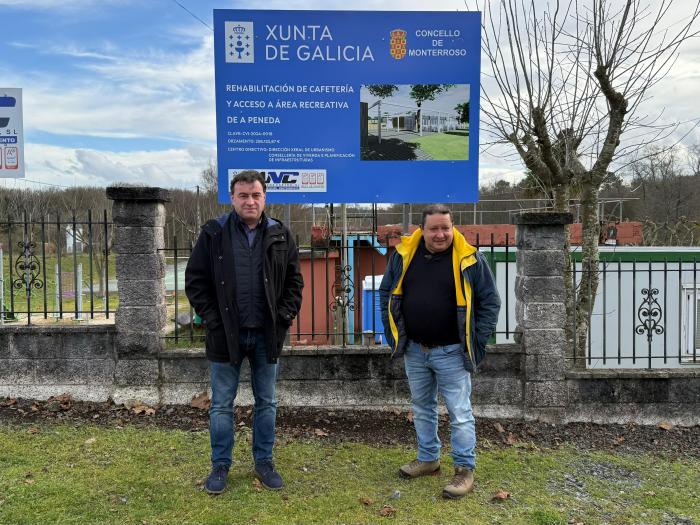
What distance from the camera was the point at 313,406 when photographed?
17.8 ft

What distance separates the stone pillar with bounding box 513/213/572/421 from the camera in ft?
17.3

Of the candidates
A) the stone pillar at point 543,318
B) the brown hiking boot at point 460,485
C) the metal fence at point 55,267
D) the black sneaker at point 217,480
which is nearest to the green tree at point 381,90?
the stone pillar at point 543,318

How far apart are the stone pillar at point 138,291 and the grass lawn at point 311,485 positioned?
65cm

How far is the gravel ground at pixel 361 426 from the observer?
4895mm

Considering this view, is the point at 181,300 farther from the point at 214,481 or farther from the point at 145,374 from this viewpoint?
the point at 214,481

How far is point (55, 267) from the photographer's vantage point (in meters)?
17.2

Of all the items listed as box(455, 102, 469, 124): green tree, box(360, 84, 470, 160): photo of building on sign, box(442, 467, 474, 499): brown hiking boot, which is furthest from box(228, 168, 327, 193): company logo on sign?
box(442, 467, 474, 499): brown hiking boot

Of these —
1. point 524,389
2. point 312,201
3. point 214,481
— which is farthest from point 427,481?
point 312,201

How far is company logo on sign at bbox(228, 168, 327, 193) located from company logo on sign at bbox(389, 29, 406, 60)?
1440mm

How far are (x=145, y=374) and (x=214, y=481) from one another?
82.8 inches

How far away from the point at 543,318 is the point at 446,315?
201 cm

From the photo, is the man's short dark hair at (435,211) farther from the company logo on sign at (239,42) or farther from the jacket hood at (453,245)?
the company logo on sign at (239,42)

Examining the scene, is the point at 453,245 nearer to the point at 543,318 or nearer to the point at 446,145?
the point at 543,318

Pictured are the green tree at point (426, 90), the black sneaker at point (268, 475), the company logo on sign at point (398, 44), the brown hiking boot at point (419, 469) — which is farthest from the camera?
the green tree at point (426, 90)
